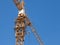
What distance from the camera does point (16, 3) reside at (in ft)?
259

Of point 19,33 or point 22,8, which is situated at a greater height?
point 22,8

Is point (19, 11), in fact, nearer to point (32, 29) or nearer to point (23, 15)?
point (23, 15)

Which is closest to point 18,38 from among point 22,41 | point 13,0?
point 22,41

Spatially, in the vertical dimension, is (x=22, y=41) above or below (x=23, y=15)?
below

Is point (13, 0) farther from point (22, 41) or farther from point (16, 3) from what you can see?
point (22, 41)

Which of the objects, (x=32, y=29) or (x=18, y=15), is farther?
(x=32, y=29)

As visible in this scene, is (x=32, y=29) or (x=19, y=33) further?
(x=32, y=29)

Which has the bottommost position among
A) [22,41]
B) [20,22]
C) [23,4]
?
[22,41]

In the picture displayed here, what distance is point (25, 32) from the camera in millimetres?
75750

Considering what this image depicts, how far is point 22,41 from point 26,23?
6145 millimetres

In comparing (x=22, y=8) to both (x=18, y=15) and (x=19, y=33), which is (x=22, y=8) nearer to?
(x=18, y=15)

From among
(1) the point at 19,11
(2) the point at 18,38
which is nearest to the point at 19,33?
(2) the point at 18,38

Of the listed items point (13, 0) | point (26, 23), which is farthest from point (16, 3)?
point (26, 23)

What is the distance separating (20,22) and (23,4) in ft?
18.1
